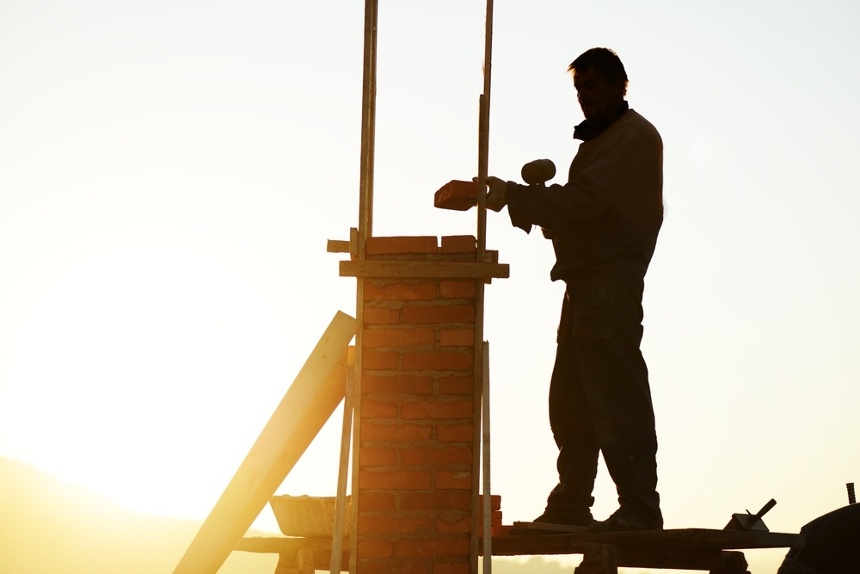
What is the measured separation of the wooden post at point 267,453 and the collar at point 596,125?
1.65 metres

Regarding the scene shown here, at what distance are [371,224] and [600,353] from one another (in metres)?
1.33

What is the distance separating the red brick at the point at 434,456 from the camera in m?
5.36

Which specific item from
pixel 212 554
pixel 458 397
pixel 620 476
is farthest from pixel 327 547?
pixel 620 476

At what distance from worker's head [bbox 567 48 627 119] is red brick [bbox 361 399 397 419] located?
187cm

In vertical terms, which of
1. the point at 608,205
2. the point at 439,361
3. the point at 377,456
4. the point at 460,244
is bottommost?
the point at 377,456

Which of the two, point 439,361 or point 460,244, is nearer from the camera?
point 439,361

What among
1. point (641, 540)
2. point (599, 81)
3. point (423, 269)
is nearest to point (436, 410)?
point (423, 269)

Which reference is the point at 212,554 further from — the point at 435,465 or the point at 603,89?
the point at 603,89

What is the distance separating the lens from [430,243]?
18.2 feet

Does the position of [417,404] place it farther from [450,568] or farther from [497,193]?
[497,193]

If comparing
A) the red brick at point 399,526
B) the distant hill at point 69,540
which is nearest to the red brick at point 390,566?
the red brick at point 399,526

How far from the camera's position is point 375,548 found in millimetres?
5277

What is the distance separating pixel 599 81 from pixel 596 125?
0.80 ft

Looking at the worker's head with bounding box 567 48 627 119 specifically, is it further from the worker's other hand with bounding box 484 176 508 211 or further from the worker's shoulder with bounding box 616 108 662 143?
the worker's other hand with bounding box 484 176 508 211
